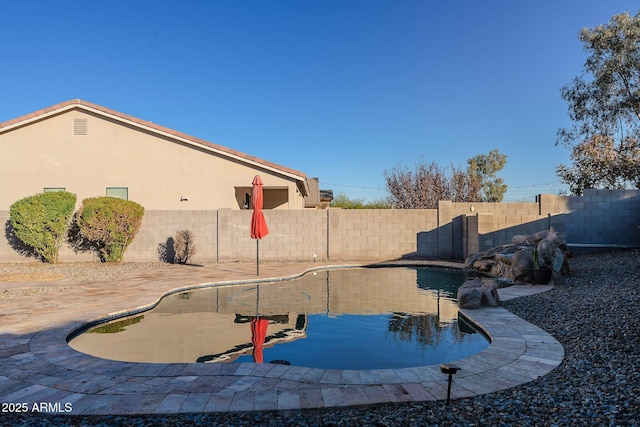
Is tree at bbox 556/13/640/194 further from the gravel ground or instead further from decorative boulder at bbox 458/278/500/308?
the gravel ground

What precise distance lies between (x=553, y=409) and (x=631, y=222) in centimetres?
1587

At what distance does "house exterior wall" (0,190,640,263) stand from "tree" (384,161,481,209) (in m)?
13.3

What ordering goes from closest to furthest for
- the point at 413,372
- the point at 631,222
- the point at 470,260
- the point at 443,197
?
the point at 413,372 < the point at 470,260 < the point at 631,222 < the point at 443,197

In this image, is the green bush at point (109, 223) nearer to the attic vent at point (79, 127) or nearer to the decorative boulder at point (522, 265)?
the attic vent at point (79, 127)

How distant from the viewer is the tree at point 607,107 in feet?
58.2

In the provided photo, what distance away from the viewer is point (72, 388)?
3.59 metres

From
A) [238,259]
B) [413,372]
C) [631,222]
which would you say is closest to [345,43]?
[238,259]

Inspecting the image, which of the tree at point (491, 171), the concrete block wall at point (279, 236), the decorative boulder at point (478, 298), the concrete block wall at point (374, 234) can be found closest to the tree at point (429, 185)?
Answer: the tree at point (491, 171)

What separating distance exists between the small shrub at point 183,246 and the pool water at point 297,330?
5.61m

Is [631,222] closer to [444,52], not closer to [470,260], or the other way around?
[470,260]

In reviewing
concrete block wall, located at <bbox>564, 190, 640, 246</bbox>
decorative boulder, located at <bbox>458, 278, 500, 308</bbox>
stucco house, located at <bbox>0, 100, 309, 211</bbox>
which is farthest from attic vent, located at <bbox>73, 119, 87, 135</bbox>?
concrete block wall, located at <bbox>564, 190, 640, 246</bbox>

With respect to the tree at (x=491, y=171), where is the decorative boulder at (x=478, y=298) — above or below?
below

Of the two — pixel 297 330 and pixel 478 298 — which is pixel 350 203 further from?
pixel 297 330

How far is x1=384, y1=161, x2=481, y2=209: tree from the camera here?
2880cm
